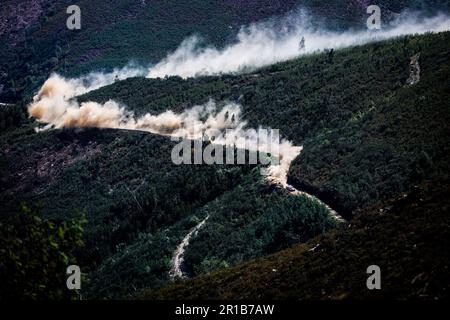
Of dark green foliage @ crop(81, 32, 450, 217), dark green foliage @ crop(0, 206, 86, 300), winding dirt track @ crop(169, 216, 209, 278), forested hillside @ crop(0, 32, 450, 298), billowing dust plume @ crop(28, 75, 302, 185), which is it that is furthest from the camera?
billowing dust plume @ crop(28, 75, 302, 185)

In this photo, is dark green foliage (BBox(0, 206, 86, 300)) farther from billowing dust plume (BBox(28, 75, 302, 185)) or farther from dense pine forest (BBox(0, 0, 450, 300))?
billowing dust plume (BBox(28, 75, 302, 185))

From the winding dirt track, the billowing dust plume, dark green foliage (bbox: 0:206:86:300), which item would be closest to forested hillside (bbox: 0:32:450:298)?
the winding dirt track

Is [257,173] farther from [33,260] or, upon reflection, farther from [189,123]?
[33,260]

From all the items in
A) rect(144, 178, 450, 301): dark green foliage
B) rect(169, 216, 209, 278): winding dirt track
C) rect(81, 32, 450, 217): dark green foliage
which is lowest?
rect(169, 216, 209, 278): winding dirt track

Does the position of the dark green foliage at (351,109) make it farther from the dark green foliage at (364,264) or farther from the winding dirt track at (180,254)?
the dark green foliage at (364,264)

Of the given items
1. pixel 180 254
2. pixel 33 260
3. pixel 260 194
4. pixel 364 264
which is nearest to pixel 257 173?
pixel 260 194

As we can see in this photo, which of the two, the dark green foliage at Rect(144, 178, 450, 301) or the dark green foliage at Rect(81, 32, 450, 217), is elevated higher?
the dark green foliage at Rect(81, 32, 450, 217)

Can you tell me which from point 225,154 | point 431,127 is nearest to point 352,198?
point 431,127

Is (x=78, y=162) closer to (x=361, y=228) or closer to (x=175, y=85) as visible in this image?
(x=175, y=85)
